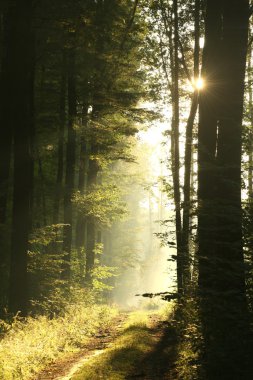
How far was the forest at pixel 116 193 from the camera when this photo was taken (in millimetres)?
6633

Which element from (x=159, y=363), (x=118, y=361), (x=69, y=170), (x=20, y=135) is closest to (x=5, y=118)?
(x=20, y=135)

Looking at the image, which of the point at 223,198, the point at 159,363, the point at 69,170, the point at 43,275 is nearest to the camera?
the point at 223,198

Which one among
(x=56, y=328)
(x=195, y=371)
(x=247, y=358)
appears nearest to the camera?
(x=247, y=358)

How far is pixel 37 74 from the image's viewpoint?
57.5ft

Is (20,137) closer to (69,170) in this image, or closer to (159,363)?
(69,170)

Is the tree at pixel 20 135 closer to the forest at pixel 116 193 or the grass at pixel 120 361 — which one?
the forest at pixel 116 193

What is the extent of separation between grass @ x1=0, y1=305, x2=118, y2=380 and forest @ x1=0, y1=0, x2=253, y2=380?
0.04 metres

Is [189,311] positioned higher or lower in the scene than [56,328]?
higher

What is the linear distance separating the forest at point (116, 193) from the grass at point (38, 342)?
0.12ft

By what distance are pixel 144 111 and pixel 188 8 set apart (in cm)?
439

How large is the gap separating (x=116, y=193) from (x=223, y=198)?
1117cm

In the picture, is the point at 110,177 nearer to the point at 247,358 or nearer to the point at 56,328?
the point at 56,328

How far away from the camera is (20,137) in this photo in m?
11.3

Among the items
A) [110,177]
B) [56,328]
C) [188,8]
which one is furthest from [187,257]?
→ [110,177]
